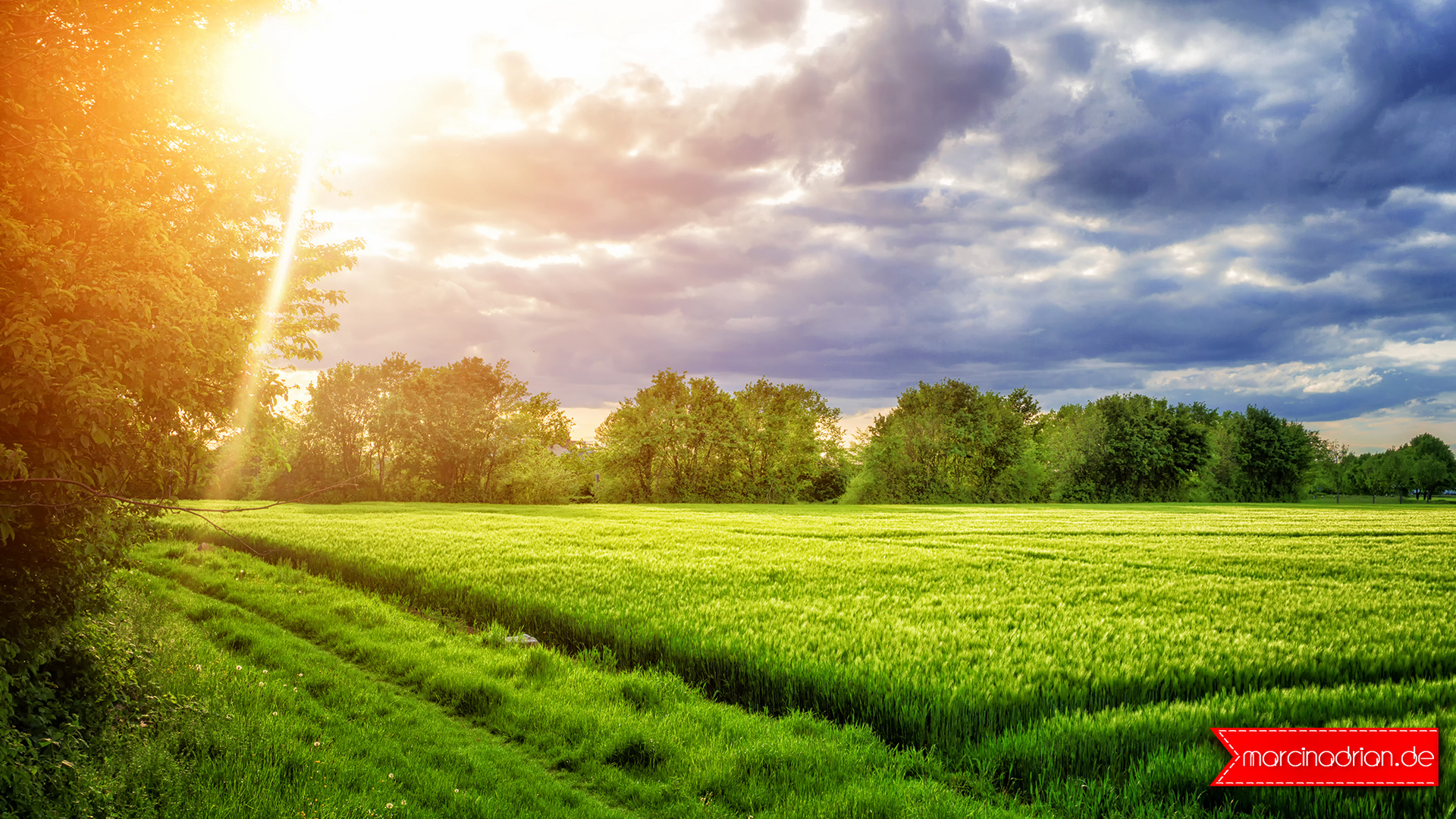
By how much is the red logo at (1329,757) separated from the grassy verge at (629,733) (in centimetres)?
198

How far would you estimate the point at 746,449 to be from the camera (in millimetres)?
70000

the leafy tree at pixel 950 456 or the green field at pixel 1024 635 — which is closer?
the green field at pixel 1024 635

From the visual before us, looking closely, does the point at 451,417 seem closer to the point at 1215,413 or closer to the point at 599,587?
the point at 599,587

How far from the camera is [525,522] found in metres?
29.5

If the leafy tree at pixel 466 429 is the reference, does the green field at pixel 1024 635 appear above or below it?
below

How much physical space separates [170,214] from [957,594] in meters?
12.6

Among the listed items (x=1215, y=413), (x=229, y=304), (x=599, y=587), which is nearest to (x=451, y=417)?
(x=229, y=304)

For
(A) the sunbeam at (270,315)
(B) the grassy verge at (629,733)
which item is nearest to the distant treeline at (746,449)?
(A) the sunbeam at (270,315)

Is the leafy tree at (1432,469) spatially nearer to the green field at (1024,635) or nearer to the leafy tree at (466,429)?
the green field at (1024,635)

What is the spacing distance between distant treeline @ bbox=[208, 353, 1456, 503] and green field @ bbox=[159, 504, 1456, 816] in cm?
3872

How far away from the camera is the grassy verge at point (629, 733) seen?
→ 5020mm

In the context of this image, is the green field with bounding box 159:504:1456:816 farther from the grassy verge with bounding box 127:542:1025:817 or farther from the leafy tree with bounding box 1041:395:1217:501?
the leafy tree with bounding box 1041:395:1217:501

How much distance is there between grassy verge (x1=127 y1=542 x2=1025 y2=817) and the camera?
198 inches

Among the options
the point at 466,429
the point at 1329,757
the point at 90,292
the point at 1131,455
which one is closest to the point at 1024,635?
the point at 1329,757
